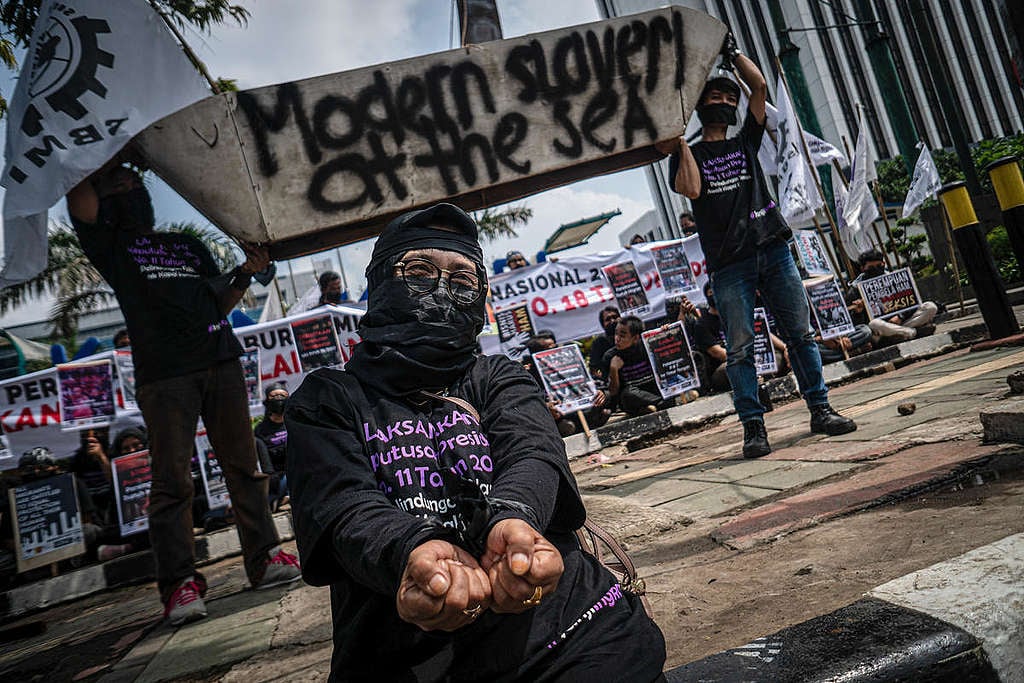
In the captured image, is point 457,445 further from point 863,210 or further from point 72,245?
point 72,245

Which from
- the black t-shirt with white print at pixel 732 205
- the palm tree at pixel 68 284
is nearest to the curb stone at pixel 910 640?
the black t-shirt with white print at pixel 732 205

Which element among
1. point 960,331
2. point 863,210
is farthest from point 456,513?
point 863,210

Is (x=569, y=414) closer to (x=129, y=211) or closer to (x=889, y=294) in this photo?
(x=889, y=294)

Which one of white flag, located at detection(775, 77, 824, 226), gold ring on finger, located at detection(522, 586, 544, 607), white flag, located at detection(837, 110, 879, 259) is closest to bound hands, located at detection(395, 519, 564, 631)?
gold ring on finger, located at detection(522, 586, 544, 607)

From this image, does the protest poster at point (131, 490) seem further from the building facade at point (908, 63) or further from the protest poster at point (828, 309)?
the building facade at point (908, 63)

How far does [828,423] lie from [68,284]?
18.5m

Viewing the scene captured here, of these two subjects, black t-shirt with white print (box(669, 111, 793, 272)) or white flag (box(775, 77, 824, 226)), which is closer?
black t-shirt with white print (box(669, 111, 793, 272))

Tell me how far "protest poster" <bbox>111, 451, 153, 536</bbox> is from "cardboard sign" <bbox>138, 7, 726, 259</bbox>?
473 centimetres

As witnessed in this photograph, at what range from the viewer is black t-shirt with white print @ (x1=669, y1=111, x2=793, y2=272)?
3.64 meters

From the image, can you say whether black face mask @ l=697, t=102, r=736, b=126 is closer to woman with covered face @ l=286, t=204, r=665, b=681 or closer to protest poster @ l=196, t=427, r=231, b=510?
woman with covered face @ l=286, t=204, r=665, b=681

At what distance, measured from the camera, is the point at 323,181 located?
2.43 metres

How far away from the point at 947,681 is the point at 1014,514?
2.83 ft

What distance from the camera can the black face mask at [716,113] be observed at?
3676 mm

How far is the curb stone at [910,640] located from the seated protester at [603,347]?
6.33m
